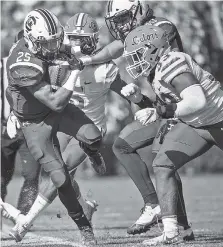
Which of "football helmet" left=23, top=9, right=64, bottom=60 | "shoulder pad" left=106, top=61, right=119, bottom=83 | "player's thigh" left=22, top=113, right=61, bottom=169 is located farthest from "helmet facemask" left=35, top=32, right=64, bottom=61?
"shoulder pad" left=106, top=61, right=119, bottom=83

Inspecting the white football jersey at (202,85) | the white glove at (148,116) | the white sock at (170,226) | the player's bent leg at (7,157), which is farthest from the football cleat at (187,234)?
the player's bent leg at (7,157)

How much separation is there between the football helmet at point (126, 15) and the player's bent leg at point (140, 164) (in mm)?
804

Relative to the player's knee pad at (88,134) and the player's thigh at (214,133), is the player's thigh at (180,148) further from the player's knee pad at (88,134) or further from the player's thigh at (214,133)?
the player's knee pad at (88,134)

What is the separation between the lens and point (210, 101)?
6.61 meters

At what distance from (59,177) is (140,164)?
705 mm

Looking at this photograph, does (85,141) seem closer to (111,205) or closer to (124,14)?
(124,14)

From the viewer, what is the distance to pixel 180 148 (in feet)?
21.8

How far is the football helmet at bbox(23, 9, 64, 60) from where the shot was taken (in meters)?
7.01

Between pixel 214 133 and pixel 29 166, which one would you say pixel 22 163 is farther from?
pixel 214 133

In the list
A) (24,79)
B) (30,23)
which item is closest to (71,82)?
(24,79)

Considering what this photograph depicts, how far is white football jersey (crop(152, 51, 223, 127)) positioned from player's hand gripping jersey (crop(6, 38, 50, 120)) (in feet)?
2.87

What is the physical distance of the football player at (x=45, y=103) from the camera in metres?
6.87

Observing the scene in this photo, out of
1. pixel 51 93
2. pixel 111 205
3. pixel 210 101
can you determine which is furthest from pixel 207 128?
pixel 111 205

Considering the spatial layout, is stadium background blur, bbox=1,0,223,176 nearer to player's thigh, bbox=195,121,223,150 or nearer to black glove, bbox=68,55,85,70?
black glove, bbox=68,55,85,70
